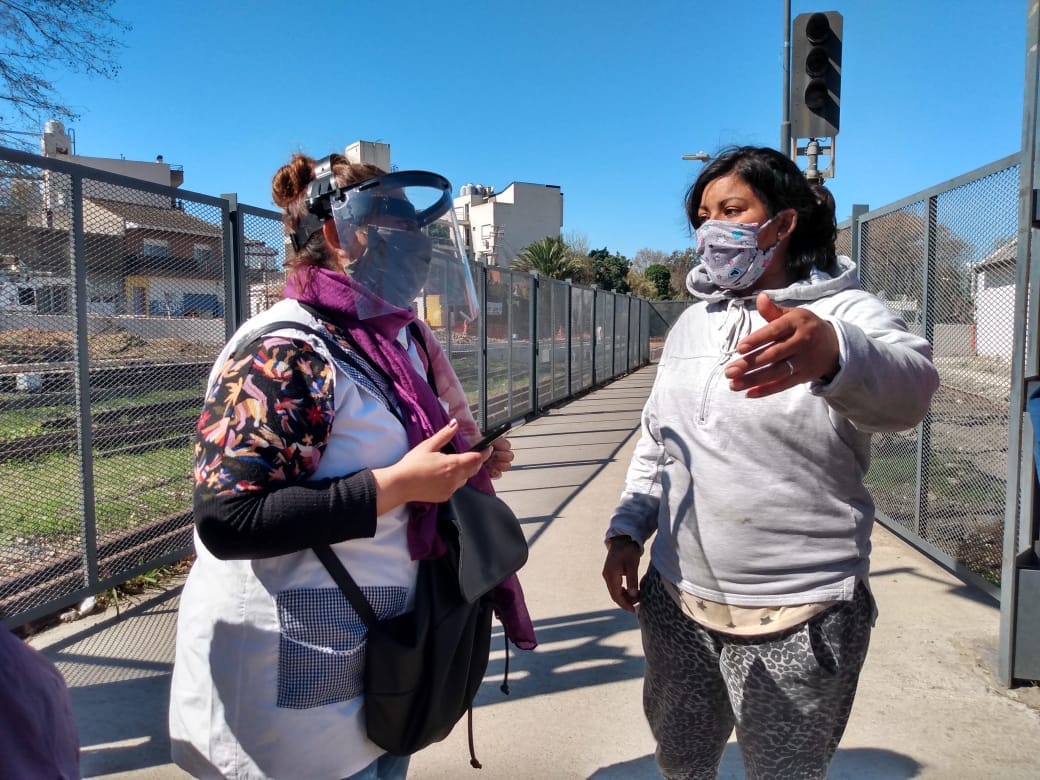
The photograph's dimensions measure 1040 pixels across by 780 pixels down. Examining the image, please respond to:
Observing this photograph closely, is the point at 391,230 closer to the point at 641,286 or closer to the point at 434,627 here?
the point at 434,627

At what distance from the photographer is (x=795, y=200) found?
1.84 meters

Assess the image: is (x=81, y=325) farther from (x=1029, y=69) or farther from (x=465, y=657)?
(x=1029, y=69)

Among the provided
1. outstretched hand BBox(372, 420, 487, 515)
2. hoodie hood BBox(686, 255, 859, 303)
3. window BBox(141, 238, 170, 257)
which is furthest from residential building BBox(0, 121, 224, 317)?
hoodie hood BBox(686, 255, 859, 303)

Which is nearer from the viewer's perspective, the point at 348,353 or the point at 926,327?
the point at 348,353

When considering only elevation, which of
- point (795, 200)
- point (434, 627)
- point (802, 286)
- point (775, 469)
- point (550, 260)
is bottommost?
point (434, 627)

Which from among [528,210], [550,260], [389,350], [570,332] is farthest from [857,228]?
[528,210]

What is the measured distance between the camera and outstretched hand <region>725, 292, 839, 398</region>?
119 cm

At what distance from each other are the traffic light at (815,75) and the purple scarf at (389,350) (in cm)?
566

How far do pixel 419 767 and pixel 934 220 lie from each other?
425 cm

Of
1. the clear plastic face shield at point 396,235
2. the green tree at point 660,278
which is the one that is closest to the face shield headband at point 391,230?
the clear plastic face shield at point 396,235

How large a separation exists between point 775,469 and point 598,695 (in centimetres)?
212

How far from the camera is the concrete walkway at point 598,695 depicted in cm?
287

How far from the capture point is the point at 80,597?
12.1ft

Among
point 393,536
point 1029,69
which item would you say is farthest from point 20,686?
point 1029,69
